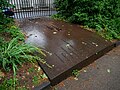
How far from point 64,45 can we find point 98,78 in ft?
4.41

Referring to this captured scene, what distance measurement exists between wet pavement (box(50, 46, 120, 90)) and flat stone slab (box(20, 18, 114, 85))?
0.47 ft

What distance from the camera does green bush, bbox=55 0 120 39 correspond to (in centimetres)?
561

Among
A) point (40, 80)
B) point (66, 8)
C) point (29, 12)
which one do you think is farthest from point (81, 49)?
point (29, 12)

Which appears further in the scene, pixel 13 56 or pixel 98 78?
pixel 98 78

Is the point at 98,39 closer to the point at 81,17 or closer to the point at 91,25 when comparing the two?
the point at 91,25

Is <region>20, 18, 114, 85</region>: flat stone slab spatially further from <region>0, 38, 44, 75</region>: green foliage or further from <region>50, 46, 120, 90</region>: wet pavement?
<region>0, 38, 44, 75</region>: green foliage

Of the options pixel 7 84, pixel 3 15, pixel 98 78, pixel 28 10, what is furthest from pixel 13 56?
pixel 28 10

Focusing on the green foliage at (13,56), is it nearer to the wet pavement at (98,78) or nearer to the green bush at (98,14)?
the wet pavement at (98,78)

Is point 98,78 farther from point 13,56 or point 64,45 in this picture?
point 13,56

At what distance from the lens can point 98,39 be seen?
4922 mm

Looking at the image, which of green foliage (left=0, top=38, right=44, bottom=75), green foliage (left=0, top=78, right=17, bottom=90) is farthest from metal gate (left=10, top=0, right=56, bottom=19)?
green foliage (left=0, top=78, right=17, bottom=90)

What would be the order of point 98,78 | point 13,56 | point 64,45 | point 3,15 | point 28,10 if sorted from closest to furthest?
point 13,56 → point 98,78 → point 64,45 → point 3,15 → point 28,10

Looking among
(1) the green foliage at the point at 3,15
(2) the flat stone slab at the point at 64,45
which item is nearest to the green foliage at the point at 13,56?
(2) the flat stone slab at the point at 64,45

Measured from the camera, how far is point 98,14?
5.89 meters
